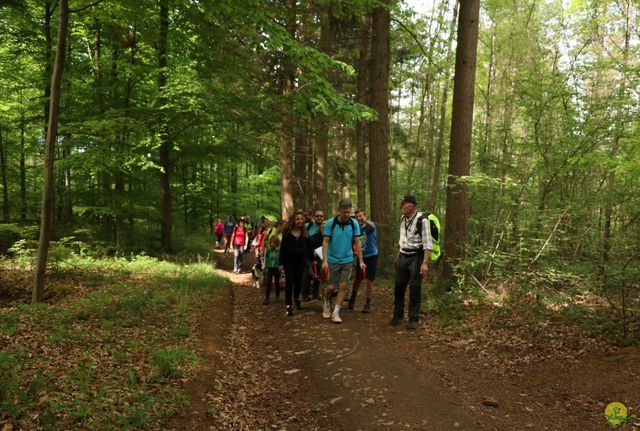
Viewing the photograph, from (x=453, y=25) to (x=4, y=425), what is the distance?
56.6ft

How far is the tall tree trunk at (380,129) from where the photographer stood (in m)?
11.4

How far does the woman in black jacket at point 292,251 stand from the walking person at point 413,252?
6.91 ft

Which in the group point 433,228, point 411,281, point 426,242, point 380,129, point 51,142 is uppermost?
point 380,129

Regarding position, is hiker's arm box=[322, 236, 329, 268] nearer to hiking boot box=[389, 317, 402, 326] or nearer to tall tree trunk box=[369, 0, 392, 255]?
hiking boot box=[389, 317, 402, 326]

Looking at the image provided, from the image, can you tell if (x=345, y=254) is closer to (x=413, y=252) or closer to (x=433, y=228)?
(x=413, y=252)

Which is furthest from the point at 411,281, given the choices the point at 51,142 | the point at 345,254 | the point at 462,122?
the point at 51,142

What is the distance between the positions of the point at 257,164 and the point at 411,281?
1032 cm

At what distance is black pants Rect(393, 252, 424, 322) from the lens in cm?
684

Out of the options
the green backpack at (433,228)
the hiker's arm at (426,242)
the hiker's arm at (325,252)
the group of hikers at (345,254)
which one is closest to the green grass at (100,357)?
the group of hikers at (345,254)

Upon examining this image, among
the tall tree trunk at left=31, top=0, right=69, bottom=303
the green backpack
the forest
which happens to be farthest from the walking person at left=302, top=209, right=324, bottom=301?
the tall tree trunk at left=31, top=0, right=69, bottom=303

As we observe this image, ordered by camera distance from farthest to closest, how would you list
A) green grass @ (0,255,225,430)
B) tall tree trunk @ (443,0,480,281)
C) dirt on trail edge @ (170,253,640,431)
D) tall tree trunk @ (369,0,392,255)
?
tall tree trunk @ (369,0,392,255)
tall tree trunk @ (443,0,480,281)
dirt on trail edge @ (170,253,640,431)
green grass @ (0,255,225,430)

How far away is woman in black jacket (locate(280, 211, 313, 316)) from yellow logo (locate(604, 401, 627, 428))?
5.41 meters

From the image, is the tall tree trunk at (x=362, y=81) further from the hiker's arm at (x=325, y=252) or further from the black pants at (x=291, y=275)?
the hiker's arm at (x=325, y=252)

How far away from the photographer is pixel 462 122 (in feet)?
28.6
